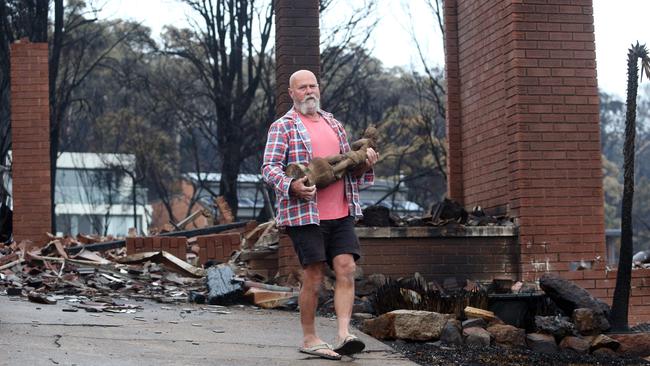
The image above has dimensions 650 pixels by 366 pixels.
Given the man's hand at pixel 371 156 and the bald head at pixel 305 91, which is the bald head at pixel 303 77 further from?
the man's hand at pixel 371 156

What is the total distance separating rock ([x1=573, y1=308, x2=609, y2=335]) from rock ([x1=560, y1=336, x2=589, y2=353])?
0.16 metres

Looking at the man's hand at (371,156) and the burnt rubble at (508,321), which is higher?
the man's hand at (371,156)

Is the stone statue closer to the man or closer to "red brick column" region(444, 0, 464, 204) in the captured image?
the man

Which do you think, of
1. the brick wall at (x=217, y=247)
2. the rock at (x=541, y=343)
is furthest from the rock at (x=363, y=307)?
the brick wall at (x=217, y=247)

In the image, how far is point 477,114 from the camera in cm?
1232

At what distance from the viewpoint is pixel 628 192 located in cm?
898

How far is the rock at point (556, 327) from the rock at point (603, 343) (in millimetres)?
197

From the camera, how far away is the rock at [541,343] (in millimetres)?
8234

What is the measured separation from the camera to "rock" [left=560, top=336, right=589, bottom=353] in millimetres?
8258

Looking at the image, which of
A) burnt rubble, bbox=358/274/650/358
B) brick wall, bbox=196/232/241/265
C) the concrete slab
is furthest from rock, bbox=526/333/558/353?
brick wall, bbox=196/232/241/265

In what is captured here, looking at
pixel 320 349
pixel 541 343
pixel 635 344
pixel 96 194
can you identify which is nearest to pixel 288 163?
pixel 320 349

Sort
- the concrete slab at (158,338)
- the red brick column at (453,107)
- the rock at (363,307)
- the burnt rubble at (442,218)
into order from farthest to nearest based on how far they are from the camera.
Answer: the red brick column at (453,107)
the burnt rubble at (442,218)
the rock at (363,307)
the concrete slab at (158,338)

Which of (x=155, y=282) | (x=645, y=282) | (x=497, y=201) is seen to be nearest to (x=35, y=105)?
(x=155, y=282)

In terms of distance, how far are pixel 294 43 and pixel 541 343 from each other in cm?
446
